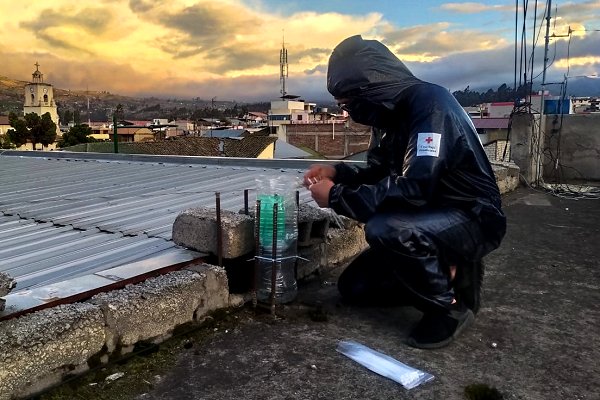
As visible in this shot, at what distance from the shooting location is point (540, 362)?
2.65m

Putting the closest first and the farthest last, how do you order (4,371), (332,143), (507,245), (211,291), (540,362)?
(4,371) < (540,362) < (211,291) < (507,245) < (332,143)

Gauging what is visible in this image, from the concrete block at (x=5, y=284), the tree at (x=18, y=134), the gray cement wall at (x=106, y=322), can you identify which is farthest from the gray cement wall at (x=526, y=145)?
the tree at (x=18, y=134)

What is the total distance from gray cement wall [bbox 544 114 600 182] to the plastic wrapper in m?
7.94

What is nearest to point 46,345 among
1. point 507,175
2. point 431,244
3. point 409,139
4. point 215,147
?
point 431,244

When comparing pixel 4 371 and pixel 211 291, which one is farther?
pixel 211 291

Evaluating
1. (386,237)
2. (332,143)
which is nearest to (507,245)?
(386,237)

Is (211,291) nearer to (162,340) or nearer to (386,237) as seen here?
(162,340)

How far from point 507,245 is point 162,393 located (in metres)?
3.90

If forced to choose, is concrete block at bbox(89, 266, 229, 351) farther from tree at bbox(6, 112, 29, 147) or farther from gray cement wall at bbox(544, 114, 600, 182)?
tree at bbox(6, 112, 29, 147)

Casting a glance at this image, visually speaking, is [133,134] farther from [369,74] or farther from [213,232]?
[369,74]

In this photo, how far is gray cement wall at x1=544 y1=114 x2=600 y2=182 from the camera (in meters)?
9.52

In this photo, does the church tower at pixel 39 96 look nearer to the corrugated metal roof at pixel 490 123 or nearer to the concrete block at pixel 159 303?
the corrugated metal roof at pixel 490 123

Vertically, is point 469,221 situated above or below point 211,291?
above

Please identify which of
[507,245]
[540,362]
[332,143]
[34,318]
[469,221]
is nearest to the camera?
[34,318]
